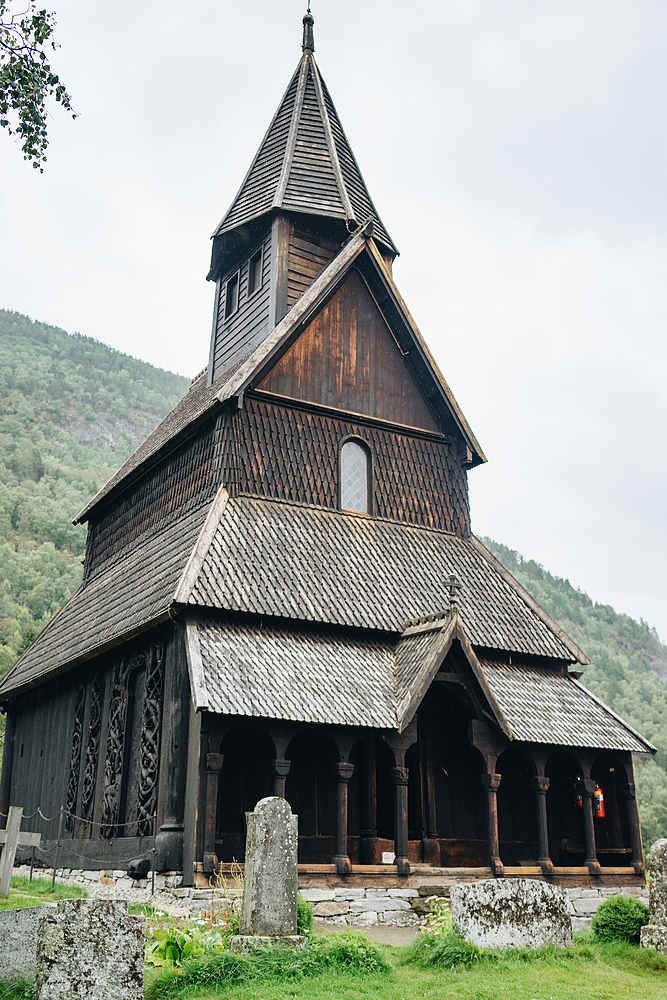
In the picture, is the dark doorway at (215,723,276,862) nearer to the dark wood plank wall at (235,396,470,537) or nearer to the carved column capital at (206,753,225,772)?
the carved column capital at (206,753,225,772)

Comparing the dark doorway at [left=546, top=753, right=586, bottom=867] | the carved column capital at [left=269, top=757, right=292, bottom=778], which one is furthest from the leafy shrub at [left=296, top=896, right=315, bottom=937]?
the dark doorway at [left=546, top=753, right=586, bottom=867]

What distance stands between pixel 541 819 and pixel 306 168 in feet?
54.3

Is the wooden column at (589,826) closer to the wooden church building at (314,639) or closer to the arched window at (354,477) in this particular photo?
the wooden church building at (314,639)

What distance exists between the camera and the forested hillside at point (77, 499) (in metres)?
76.2

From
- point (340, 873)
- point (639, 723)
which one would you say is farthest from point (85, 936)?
point (639, 723)

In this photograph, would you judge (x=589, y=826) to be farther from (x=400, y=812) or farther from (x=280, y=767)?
(x=280, y=767)

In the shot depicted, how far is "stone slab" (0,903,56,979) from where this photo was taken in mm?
8750

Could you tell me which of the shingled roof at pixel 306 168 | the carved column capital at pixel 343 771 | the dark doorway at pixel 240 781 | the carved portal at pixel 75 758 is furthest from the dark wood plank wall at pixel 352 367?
the carved column capital at pixel 343 771

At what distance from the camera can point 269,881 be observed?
34.9 feet

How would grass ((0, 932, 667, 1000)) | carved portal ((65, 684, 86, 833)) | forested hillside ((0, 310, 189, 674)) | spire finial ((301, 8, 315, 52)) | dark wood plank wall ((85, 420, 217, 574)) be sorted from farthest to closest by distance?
forested hillside ((0, 310, 189, 674)) → spire finial ((301, 8, 315, 52)) → dark wood plank wall ((85, 420, 217, 574)) → carved portal ((65, 684, 86, 833)) → grass ((0, 932, 667, 1000))

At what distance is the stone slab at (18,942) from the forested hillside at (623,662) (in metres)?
54.8

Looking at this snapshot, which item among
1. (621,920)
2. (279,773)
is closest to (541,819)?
(279,773)

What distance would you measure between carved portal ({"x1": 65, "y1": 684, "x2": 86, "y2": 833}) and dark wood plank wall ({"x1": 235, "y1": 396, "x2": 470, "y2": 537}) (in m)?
5.69

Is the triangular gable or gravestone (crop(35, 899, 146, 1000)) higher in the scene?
the triangular gable
